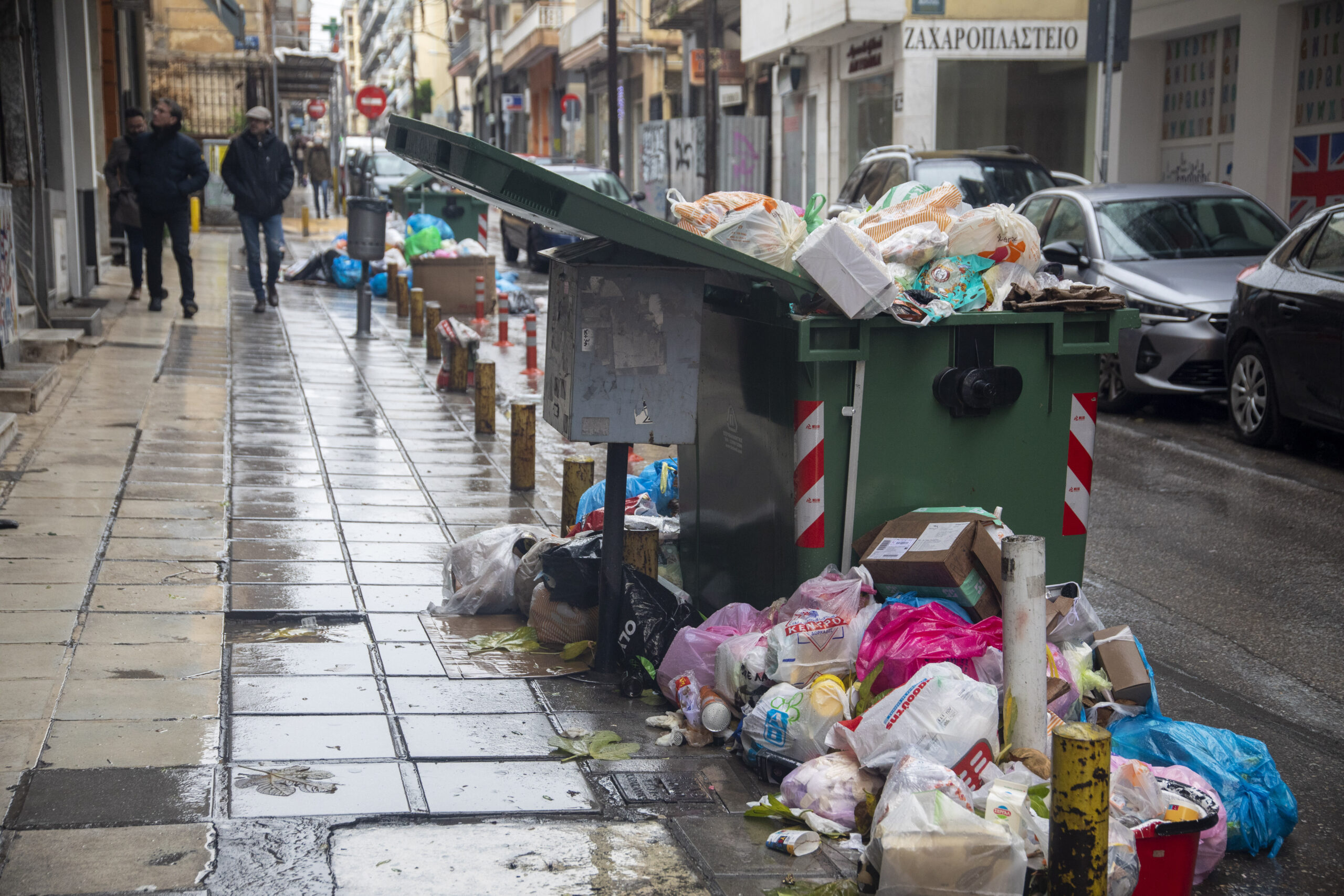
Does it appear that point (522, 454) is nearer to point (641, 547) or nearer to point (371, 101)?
point (641, 547)

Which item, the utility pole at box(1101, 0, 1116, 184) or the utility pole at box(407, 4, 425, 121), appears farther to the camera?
the utility pole at box(407, 4, 425, 121)

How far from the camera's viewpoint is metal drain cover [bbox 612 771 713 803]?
3.85 m

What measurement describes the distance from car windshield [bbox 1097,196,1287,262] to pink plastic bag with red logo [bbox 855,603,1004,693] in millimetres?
7239

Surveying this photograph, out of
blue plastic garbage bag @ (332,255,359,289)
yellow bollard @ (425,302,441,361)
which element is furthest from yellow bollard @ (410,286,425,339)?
blue plastic garbage bag @ (332,255,359,289)

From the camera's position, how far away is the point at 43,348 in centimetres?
1030

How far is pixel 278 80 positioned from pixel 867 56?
2273cm

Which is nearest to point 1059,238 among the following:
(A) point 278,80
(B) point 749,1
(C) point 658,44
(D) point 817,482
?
(D) point 817,482

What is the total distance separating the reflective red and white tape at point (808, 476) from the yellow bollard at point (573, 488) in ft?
5.58

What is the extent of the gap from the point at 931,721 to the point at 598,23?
3742cm

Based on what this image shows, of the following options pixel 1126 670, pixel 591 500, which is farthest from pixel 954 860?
pixel 591 500

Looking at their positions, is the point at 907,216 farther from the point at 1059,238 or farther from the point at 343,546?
the point at 1059,238

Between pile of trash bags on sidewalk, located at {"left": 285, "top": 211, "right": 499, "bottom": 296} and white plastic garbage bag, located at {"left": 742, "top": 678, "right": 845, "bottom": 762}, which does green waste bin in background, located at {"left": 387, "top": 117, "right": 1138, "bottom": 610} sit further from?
pile of trash bags on sidewalk, located at {"left": 285, "top": 211, "right": 499, "bottom": 296}

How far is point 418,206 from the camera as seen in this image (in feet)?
63.2

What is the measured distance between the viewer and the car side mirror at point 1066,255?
10.5 metres
